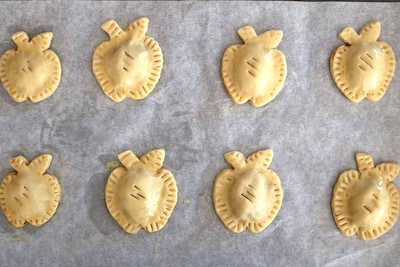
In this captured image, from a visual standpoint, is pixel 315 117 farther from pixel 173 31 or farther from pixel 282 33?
pixel 173 31

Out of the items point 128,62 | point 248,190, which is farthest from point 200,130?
point 128,62

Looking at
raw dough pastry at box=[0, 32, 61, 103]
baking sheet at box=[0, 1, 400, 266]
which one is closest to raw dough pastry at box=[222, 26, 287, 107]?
baking sheet at box=[0, 1, 400, 266]

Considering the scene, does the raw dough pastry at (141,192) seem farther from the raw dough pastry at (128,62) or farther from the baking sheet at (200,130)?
the raw dough pastry at (128,62)

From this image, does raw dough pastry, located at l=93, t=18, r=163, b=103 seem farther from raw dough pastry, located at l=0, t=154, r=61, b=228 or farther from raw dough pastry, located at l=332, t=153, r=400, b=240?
raw dough pastry, located at l=332, t=153, r=400, b=240

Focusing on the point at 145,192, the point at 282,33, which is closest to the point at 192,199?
the point at 145,192

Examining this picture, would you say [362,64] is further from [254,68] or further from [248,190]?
[248,190]
